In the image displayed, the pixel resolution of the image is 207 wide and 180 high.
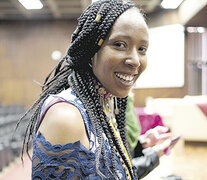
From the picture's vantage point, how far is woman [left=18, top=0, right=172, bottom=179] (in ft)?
2.25

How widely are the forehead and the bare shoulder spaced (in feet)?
0.97

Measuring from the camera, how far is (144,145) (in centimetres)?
127

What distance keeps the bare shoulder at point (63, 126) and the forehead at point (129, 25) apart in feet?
0.97

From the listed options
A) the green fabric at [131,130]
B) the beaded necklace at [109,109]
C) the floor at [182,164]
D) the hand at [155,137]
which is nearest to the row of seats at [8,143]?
the floor at [182,164]

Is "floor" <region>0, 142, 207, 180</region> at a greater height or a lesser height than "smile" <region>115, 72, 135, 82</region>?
lesser

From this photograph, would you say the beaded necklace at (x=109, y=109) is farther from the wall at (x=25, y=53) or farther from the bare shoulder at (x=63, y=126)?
the wall at (x=25, y=53)

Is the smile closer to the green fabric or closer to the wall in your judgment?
the green fabric

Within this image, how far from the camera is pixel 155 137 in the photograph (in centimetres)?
123

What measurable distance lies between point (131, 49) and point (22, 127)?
480 cm

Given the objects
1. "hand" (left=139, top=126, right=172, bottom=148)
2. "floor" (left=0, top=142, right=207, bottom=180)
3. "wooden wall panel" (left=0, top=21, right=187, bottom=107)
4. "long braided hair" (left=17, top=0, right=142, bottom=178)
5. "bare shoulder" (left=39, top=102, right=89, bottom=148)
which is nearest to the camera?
"bare shoulder" (left=39, top=102, right=89, bottom=148)

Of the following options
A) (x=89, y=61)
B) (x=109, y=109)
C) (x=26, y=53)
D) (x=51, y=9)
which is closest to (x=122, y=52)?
(x=89, y=61)

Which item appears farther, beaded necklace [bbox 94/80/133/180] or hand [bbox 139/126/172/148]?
hand [bbox 139/126/172/148]

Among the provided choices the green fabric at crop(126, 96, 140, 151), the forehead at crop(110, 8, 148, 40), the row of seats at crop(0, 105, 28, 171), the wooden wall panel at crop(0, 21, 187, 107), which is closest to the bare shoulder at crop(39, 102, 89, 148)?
the forehead at crop(110, 8, 148, 40)

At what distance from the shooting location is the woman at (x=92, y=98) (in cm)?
69
